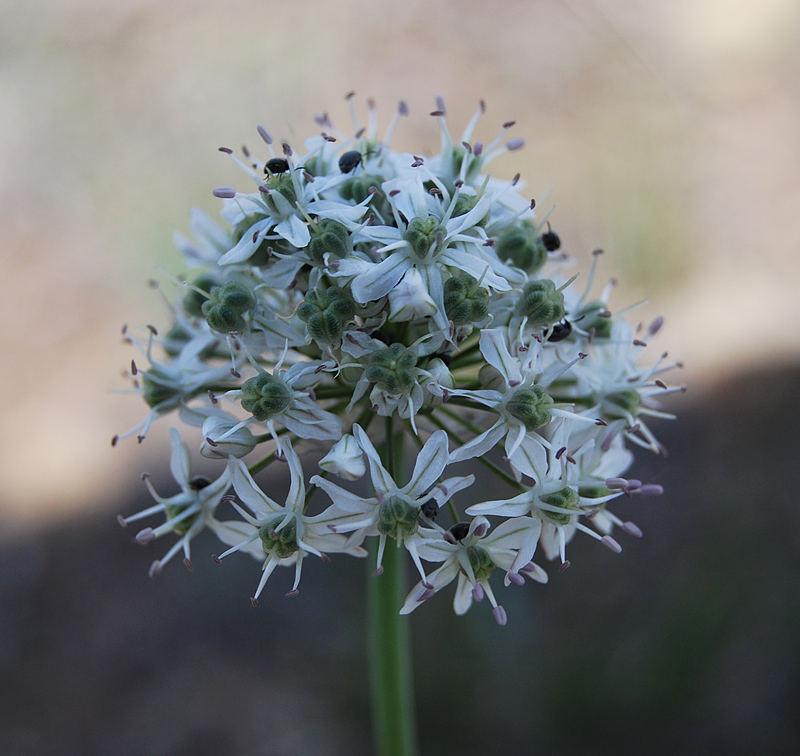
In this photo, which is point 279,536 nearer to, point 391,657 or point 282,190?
point 391,657

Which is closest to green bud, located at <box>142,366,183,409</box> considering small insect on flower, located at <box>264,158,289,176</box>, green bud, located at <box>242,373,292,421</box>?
green bud, located at <box>242,373,292,421</box>

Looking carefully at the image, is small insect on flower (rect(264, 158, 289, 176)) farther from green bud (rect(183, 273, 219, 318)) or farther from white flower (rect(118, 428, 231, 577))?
white flower (rect(118, 428, 231, 577))

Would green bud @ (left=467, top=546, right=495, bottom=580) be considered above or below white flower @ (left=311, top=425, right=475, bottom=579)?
below

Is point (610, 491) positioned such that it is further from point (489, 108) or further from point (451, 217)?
point (489, 108)

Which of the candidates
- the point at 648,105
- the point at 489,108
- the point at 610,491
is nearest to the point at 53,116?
the point at 489,108

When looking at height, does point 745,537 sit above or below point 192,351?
below
